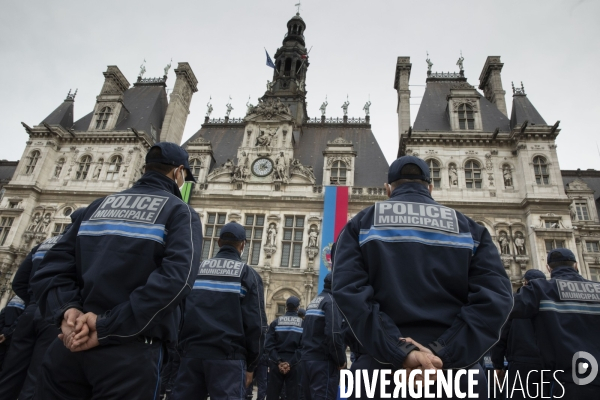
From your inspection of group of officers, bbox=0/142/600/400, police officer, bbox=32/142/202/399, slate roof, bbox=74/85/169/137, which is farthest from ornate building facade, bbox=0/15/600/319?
police officer, bbox=32/142/202/399

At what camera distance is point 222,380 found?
14.9 ft

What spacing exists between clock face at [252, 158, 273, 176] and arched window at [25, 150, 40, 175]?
1573 cm

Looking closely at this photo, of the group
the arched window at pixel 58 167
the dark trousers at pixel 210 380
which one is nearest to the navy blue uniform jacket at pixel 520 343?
the dark trousers at pixel 210 380

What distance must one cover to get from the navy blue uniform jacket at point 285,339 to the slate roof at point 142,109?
2402 centimetres

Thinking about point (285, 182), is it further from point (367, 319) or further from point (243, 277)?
point (367, 319)

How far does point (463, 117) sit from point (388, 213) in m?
25.3

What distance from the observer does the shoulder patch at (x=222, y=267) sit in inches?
204

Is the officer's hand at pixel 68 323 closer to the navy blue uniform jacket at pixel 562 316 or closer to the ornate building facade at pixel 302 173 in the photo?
the navy blue uniform jacket at pixel 562 316

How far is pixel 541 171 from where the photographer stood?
22578 millimetres

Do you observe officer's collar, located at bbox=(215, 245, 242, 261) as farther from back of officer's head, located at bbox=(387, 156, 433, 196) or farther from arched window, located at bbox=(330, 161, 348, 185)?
arched window, located at bbox=(330, 161, 348, 185)

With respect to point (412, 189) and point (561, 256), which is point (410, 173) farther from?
point (561, 256)

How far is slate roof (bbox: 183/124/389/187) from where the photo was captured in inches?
1025

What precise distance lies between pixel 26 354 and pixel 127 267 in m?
3.94

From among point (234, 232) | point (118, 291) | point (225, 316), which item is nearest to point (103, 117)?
point (234, 232)
